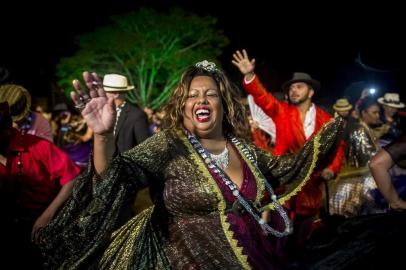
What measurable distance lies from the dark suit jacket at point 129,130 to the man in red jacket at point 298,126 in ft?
4.81

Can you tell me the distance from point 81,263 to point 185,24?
3018cm

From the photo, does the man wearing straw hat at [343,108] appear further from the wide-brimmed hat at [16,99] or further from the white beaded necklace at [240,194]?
the wide-brimmed hat at [16,99]

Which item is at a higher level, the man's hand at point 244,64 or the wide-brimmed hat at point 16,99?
the man's hand at point 244,64

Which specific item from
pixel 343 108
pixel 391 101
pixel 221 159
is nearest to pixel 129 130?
pixel 221 159

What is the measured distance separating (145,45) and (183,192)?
3014 cm

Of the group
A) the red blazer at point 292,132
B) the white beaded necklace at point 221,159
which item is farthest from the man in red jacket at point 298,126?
the white beaded necklace at point 221,159

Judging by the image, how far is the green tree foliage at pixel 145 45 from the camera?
1217 inches

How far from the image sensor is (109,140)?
2.53 m

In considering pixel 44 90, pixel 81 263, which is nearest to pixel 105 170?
pixel 81 263

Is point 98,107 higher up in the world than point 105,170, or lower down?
higher up

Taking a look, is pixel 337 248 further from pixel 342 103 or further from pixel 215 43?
pixel 215 43

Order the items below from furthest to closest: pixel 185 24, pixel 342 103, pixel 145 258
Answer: pixel 185 24
pixel 342 103
pixel 145 258

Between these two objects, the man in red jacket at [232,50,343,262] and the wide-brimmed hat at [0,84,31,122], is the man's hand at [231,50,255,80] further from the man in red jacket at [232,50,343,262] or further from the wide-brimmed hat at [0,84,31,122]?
the wide-brimmed hat at [0,84,31,122]

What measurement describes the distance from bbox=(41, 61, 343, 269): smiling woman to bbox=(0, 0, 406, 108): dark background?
21.2m
